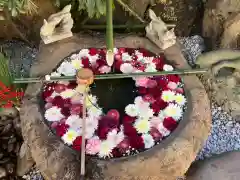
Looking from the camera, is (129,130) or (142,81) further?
(142,81)

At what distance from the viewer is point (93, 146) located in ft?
7.43

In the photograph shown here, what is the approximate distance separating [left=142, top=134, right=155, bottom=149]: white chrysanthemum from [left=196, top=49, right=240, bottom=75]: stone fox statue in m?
→ 0.87

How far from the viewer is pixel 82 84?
2371 millimetres

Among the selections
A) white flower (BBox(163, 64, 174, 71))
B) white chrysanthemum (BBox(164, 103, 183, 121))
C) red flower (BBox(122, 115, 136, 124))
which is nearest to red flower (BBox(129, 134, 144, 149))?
red flower (BBox(122, 115, 136, 124))

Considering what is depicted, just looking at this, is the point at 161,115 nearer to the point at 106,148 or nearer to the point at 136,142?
the point at 136,142

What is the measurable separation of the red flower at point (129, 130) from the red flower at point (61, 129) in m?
0.34

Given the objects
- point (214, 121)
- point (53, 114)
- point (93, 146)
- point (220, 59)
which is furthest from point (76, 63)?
point (214, 121)

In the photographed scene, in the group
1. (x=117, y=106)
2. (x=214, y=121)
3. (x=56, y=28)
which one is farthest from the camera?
(x=214, y=121)

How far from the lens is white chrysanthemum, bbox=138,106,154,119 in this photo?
2430mm

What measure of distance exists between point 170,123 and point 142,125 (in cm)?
17

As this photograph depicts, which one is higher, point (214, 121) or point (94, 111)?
point (94, 111)

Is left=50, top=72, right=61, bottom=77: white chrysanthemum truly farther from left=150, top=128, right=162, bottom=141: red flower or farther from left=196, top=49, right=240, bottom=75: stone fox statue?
left=196, top=49, right=240, bottom=75: stone fox statue

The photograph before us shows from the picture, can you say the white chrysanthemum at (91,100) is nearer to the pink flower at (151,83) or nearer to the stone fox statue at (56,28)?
the pink flower at (151,83)

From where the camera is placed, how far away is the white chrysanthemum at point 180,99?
99.0 inches
